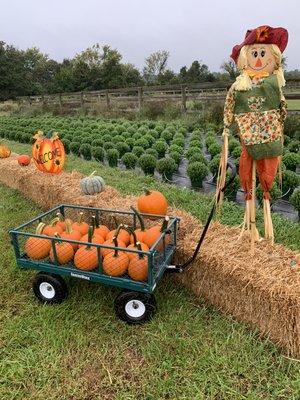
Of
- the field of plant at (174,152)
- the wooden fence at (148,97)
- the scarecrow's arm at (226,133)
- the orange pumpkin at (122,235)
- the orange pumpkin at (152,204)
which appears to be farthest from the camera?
the wooden fence at (148,97)

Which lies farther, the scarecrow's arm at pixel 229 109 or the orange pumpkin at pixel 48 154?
the orange pumpkin at pixel 48 154

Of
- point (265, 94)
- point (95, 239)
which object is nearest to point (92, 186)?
point (95, 239)

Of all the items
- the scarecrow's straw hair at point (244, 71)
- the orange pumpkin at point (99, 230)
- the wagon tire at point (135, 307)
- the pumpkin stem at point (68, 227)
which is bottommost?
the wagon tire at point (135, 307)

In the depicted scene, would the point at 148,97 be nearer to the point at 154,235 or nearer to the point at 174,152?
the point at 174,152

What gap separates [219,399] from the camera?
2.64 meters

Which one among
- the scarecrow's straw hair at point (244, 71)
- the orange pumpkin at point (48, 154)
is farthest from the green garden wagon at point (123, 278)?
the orange pumpkin at point (48, 154)

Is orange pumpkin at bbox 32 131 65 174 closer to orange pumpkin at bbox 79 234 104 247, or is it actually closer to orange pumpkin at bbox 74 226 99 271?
orange pumpkin at bbox 79 234 104 247

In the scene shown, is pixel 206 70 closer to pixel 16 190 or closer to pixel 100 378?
pixel 16 190

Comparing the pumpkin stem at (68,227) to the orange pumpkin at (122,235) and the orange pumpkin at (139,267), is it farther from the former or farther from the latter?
the orange pumpkin at (139,267)

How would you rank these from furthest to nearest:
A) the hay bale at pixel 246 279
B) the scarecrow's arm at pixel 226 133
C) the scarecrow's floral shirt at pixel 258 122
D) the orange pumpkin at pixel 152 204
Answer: the orange pumpkin at pixel 152 204 → the scarecrow's arm at pixel 226 133 → the scarecrow's floral shirt at pixel 258 122 → the hay bale at pixel 246 279

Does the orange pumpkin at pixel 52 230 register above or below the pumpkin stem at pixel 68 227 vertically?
below

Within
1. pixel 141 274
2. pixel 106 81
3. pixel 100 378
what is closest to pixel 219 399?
pixel 100 378

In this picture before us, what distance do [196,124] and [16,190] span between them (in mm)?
8667

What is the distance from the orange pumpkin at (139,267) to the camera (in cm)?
315
